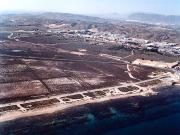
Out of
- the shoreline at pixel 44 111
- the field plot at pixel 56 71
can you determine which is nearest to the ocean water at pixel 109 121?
the shoreline at pixel 44 111

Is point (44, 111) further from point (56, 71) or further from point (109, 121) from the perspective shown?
point (56, 71)

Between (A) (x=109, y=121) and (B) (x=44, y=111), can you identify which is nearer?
(A) (x=109, y=121)

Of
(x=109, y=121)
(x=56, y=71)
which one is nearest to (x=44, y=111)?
(x=109, y=121)

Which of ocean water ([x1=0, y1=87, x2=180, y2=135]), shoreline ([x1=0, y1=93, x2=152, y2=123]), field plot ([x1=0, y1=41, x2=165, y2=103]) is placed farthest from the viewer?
field plot ([x1=0, y1=41, x2=165, y2=103])

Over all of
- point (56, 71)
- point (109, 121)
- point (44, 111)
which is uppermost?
point (56, 71)

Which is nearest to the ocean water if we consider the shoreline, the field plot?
the shoreline

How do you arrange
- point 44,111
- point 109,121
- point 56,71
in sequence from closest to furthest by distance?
point 109,121, point 44,111, point 56,71

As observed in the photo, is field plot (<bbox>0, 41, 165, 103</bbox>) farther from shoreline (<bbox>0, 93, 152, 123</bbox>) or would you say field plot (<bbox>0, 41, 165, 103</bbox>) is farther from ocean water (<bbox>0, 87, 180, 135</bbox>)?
ocean water (<bbox>0, 87, 180, 135</bbox>)

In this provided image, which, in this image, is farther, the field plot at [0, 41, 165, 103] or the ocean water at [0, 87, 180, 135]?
the field plot at [0, 41, 165, 103]

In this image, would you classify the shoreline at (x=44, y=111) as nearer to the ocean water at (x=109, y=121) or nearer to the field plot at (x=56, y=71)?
the ocean water at (x=109, y=121)
